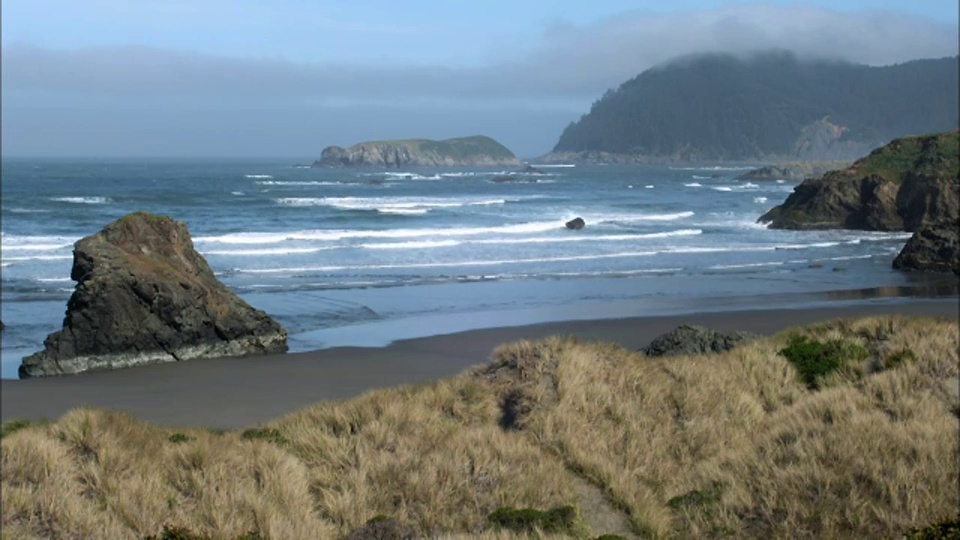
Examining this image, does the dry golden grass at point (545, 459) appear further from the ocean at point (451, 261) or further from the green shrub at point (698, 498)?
the ocean at point (451, 261)

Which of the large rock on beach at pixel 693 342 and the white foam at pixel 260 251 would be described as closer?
the large rock on beach at pixel 693 342

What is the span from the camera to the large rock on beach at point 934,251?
1173 inches

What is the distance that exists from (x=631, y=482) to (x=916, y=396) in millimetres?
3431

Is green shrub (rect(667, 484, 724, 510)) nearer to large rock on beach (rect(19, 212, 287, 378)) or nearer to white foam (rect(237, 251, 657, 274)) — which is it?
large rock on beach (rect(19, 212, 287, 378))

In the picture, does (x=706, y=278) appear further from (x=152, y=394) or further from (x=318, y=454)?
(x=318, y=454)

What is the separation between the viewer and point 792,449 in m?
8.76

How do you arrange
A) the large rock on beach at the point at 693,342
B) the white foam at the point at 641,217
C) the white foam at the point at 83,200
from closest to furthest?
the large rock on beach at the point at 693,342, the white foam at the point at 641,217, the white foam at the point at 83,200

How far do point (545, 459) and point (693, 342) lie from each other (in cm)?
586

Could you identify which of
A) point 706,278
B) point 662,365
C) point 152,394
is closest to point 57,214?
point 706,278

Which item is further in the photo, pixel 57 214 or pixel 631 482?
pixel 57 214

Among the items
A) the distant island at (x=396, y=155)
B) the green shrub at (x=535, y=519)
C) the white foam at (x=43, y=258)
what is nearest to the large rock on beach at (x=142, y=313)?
the green shrub at (x=535, y=519)

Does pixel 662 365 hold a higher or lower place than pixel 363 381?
higher

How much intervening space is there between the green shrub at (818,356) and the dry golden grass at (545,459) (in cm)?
30

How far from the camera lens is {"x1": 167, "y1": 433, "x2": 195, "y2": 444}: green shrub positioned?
9887 millimetres
